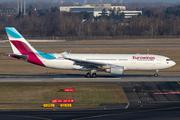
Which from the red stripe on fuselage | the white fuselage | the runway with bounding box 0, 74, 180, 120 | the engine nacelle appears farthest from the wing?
the red stripe on fuselage

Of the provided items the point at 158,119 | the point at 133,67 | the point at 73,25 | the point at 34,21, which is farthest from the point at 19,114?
the point at 34,21

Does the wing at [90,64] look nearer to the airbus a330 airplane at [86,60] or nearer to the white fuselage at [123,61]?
the airbus a330 airplane at [86,60]

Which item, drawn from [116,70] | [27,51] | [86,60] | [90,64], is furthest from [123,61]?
[27,51]

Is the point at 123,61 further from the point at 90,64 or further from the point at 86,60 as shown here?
the point at 86,60

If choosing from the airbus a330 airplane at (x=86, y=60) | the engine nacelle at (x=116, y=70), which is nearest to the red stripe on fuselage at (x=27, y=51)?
the airbus a330 airplane at (x=86, y=60)

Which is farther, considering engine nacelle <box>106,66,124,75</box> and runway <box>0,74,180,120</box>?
engine nacelle <box>106,66,124,75</box>

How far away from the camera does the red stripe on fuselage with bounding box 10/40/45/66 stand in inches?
1820

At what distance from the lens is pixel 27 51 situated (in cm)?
4669

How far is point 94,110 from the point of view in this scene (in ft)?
96.4

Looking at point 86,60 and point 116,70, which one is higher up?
point 86,60

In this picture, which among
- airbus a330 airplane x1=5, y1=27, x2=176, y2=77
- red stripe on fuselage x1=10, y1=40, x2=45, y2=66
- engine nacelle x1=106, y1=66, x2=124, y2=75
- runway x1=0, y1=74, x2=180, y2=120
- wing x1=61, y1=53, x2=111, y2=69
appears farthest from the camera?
red stripe on fuselage x1=10, y1=40, x2=45, y2=66

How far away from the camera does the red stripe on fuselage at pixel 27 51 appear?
46219 millimetres

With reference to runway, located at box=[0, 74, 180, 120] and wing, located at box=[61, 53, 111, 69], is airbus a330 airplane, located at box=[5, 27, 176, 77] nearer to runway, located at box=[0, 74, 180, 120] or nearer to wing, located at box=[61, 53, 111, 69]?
wing, located at box=[61, 53, 111, 69]

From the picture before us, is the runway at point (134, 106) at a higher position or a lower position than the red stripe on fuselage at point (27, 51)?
lower
